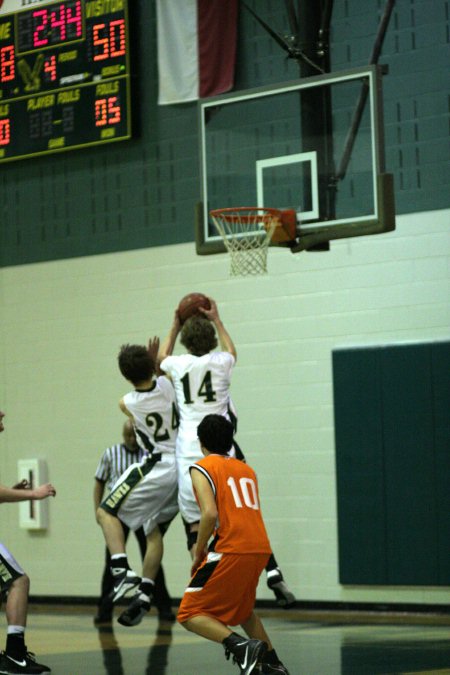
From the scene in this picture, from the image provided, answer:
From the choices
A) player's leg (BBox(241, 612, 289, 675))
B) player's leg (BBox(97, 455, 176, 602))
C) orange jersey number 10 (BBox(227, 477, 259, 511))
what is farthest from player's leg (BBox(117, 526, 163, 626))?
orange jersey number 10 (BBox(227, 477, 259, 511))

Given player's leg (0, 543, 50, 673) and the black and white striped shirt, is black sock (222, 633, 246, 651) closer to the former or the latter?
player's leg (0, 543, 50, 673)

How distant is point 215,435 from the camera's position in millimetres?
7777

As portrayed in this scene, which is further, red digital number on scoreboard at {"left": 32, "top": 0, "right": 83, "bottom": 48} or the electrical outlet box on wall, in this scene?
the electrical outlet box on wall

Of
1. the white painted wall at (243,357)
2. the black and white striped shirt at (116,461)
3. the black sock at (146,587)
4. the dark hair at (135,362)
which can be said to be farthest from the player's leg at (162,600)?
the dark hair at (135,362)

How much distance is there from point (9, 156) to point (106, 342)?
258 centimetres

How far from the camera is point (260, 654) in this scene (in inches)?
289

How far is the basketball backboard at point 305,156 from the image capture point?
1027 centimetres

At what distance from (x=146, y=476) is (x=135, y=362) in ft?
2.96

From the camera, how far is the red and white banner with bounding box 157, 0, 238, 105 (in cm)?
1338

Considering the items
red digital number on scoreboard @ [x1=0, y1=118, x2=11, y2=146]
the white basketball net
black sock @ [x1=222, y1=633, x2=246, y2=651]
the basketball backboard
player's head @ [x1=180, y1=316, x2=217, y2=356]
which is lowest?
black sock @ [x1=222, y1=633, x2=246, y2=651]

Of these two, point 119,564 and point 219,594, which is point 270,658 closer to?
point 219,594

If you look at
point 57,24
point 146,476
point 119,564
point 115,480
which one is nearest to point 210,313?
point 146,476

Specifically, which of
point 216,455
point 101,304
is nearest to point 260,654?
point 216,455

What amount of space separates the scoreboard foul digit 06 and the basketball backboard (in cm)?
282
